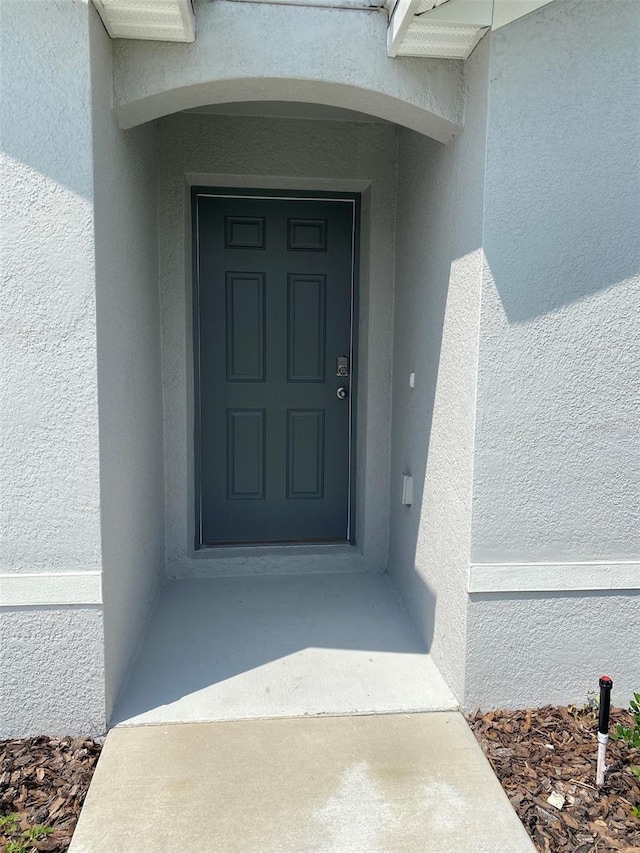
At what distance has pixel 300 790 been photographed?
218 centimetres

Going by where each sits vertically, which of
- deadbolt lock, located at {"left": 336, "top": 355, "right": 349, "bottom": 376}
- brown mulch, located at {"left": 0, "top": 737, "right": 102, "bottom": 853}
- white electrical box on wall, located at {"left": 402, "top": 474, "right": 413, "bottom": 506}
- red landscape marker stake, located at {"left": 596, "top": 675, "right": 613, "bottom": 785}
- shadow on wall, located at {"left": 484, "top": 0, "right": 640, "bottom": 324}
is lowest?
brown mulch, located at {"left": 0, "top": 737, "right": 102, "bottom": 853}

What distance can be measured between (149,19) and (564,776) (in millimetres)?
3197

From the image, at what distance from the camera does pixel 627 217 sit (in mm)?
2537

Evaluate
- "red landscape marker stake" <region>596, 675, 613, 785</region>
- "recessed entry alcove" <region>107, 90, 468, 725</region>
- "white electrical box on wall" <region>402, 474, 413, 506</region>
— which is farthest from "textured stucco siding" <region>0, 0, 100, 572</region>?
"red landscape marker stake" <region>596, 675, 613, 785</region>

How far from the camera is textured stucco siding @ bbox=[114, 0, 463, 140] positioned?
Result: 247 centimetres

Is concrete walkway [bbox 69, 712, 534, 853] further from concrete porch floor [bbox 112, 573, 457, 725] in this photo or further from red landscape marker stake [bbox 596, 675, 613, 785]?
red landscape marker stake [bbox 596, 675, 613, 785]

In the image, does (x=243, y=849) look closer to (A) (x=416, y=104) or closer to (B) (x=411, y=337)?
(B) (x=411, y=337)

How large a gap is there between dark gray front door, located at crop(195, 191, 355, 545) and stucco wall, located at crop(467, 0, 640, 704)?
167cm

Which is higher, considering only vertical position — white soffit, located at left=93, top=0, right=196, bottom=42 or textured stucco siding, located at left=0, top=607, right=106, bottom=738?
white soffit, located at left=93, top=0, right=196, bottom=42

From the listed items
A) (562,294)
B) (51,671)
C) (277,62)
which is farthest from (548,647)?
(277,62)

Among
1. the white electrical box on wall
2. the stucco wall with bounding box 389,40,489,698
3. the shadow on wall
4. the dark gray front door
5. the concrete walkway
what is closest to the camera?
the concrete walkway

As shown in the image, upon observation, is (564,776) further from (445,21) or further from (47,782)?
(445,21)

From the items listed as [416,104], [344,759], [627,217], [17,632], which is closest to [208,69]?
[416,104]

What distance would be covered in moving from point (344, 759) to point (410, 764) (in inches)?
9.7
